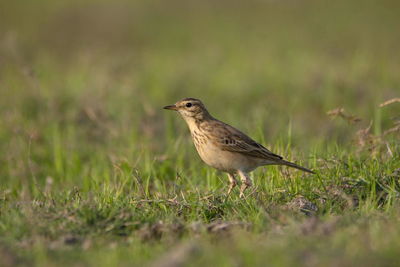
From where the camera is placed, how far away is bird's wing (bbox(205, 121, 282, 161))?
267 inches

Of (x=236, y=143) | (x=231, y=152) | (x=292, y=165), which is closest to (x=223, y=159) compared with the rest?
(x=231, y=152)

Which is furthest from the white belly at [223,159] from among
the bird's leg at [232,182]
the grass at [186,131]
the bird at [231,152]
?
the grass at [186,131]

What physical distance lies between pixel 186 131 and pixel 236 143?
3.18 meters

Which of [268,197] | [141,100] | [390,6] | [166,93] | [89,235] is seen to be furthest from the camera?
[390,6]

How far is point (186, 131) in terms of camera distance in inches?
396

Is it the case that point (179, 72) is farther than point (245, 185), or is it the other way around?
point (179, 72)

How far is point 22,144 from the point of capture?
9.28m

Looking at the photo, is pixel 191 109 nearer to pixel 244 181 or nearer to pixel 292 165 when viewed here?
pixel 244 181

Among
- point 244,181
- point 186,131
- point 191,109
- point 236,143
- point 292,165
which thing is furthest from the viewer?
point 186,131

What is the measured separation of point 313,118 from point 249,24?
825 centimetres

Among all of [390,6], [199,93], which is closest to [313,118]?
[199,93]

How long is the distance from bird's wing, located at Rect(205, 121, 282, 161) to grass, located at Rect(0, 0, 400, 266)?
30 cm

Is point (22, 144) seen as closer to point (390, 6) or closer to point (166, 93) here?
point (166, 93)

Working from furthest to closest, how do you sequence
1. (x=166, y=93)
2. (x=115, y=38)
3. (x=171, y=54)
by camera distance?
(x=115, y=38) < (x=171, y=54) < (x=166, y=93)
